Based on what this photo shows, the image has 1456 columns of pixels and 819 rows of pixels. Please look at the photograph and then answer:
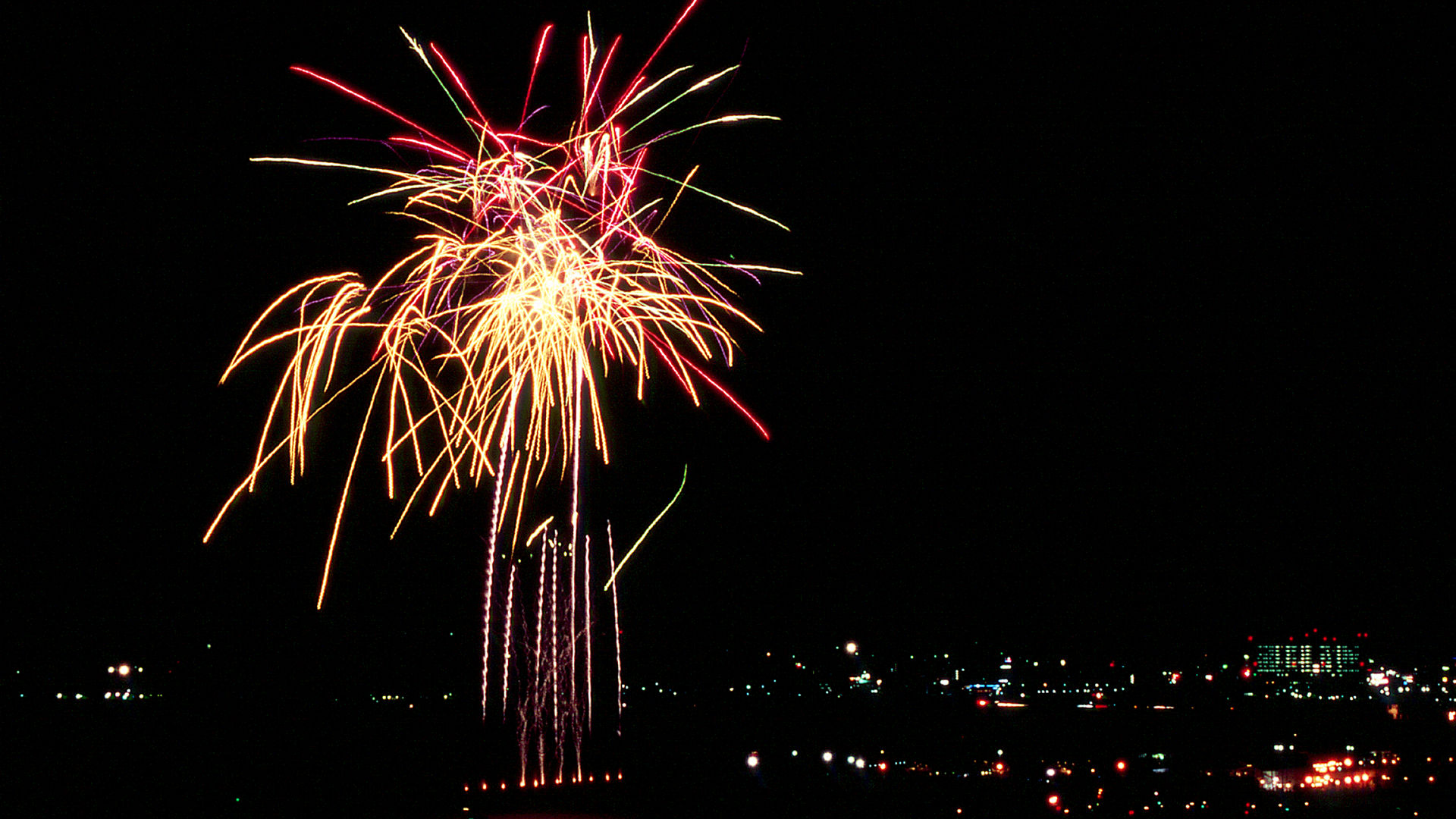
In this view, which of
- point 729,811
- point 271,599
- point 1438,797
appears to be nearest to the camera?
point 729,811

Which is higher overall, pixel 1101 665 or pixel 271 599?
pixel 271 599

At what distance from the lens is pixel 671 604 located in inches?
1631

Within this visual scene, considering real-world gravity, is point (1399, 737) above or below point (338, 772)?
below

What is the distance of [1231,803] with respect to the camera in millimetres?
11102

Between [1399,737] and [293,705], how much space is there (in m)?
21.2

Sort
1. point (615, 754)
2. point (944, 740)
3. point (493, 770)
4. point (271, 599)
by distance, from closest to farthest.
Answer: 1. point (493, 770)
2. point (615, 754)
3. point (944, 740)
4. point (271, 599)

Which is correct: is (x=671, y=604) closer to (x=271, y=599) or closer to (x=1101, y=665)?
(x=271, y=599)

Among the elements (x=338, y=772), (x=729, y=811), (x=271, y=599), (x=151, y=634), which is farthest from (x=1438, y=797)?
(x=151, y=634)

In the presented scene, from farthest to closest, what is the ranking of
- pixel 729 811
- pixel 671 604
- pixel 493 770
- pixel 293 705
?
pixel 671 604, pixel 293 705, pixel 493 770, pixel 729 811

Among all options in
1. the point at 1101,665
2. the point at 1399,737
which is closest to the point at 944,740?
the point at 1399,737

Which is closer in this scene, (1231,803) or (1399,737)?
(1231,803)

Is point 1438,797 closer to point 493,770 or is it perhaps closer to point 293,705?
point 493,770

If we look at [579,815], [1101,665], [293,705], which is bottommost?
[1101,665]

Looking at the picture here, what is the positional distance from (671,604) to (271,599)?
1390cm
